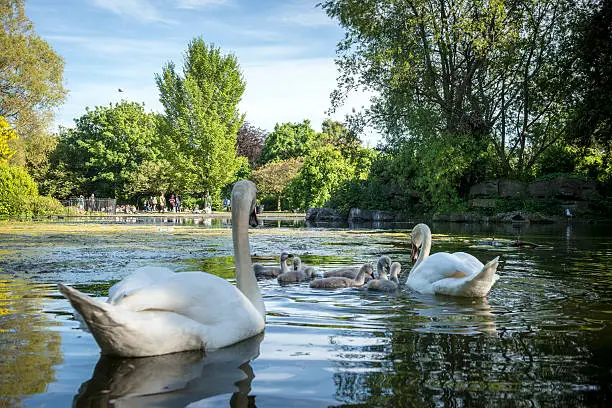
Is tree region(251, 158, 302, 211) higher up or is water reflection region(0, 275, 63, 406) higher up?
tree region(251, 158, 302, 211)

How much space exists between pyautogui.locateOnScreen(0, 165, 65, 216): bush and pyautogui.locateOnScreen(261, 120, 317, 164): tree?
35.2m

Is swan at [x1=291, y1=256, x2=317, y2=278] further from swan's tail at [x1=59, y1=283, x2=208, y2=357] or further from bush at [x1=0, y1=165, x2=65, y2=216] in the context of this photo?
bush at [x1=0, y1=165, x2=65, y2=216]

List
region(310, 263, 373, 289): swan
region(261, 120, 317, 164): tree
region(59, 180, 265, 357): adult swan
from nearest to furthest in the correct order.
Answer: region(59, 180, 265, 357): adult swan
region(310, 263, 373, 289): swan
region(261, 120, 317, 164): tree

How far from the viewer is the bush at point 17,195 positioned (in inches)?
1368

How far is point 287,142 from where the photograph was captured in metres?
71.4

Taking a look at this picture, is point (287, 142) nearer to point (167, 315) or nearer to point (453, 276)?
point (453, 276)

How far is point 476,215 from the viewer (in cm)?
A: 3041

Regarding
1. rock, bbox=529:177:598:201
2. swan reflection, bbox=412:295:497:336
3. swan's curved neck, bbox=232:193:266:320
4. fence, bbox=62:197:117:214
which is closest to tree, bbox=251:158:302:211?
fence, bbox=62:197:117:214

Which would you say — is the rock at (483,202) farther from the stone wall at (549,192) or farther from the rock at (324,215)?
the rock at (324,215)

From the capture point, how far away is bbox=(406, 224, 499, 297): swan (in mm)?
6980

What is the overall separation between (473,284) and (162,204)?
54.5 meters

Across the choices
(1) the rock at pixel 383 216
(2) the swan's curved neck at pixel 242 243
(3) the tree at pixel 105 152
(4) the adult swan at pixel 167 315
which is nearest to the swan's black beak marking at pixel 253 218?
(2) the swan's curved neck at pixel 242 243

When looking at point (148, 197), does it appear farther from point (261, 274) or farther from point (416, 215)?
point (261, 274)

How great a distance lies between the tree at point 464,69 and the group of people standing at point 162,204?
32.4m
